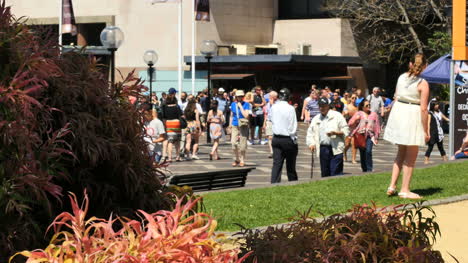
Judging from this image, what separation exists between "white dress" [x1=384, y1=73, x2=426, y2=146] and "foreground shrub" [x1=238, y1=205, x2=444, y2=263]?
6.69 meters

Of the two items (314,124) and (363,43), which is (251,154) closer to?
(314,124)

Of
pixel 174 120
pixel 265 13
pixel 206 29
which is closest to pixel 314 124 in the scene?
pixel 174 120

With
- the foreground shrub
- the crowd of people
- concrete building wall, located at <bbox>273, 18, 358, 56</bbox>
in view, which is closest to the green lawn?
the crowd of people

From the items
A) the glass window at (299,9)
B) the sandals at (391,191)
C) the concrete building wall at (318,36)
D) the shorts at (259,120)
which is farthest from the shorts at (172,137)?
the glass window at (299,9)

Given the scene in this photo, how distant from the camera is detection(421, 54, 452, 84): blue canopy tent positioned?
2897 cm

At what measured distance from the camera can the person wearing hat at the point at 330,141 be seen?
16266 mm

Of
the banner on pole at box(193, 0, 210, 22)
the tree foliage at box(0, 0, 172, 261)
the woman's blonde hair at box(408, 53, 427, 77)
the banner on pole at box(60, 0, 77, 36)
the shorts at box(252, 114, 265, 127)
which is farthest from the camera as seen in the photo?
the banner on pole at box(193, 0, 210, 22)

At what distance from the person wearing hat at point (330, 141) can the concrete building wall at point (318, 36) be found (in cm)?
3677

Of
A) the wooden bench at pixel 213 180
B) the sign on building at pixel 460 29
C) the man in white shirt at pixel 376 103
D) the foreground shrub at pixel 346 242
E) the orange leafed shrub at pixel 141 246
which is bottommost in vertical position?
the wooden bench at pixel 213 180

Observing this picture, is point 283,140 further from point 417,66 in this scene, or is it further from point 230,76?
point 230,76

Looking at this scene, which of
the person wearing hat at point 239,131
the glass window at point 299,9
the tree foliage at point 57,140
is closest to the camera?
the tree foliage at point 57,140

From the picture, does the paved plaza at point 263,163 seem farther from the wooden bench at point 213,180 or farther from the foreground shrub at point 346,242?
the foreground shrub at point 346,242

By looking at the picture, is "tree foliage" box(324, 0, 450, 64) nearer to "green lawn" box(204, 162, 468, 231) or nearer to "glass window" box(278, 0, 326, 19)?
"glass window" box(278, 0, 326, 19)

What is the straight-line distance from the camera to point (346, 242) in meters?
4.00
